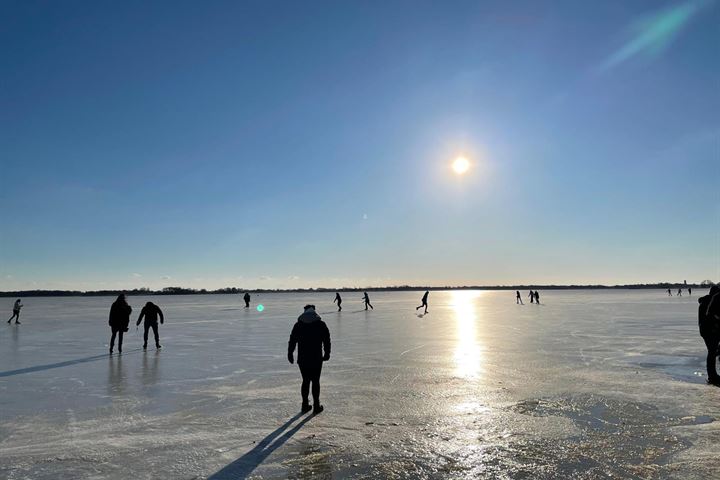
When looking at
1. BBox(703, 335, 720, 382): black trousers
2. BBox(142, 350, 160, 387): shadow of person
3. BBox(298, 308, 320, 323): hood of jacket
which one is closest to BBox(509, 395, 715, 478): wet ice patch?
BBox(703, 335, 720, 382): black trousers

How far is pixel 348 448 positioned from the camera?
521 cm

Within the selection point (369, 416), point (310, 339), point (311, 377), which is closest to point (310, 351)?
point (310, 339)

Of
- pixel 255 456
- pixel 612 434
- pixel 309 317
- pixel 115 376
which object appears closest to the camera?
pixel 255 456

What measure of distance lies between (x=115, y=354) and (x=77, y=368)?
2248 mm

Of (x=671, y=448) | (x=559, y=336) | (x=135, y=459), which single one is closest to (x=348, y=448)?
(x=135, y=459)

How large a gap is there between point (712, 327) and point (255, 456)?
8.36 metres

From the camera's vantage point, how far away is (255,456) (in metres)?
5.00

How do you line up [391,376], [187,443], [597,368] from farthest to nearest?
[597,368] → [391,376] → [187,443]

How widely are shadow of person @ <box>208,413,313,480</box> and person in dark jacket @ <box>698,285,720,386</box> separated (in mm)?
7256

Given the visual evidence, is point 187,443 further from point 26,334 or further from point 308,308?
point 26,334

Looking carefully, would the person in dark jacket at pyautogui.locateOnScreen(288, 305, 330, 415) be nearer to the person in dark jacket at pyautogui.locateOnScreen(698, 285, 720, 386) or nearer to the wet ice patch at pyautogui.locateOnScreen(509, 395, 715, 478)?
the wet ice patch at pyautogui.locateOnScreen(509, 395, 715, 478)

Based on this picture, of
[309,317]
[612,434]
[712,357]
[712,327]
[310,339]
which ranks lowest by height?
[612,434]

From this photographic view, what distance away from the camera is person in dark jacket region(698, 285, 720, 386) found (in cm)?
848

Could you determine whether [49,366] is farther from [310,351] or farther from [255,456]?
[255,456]
